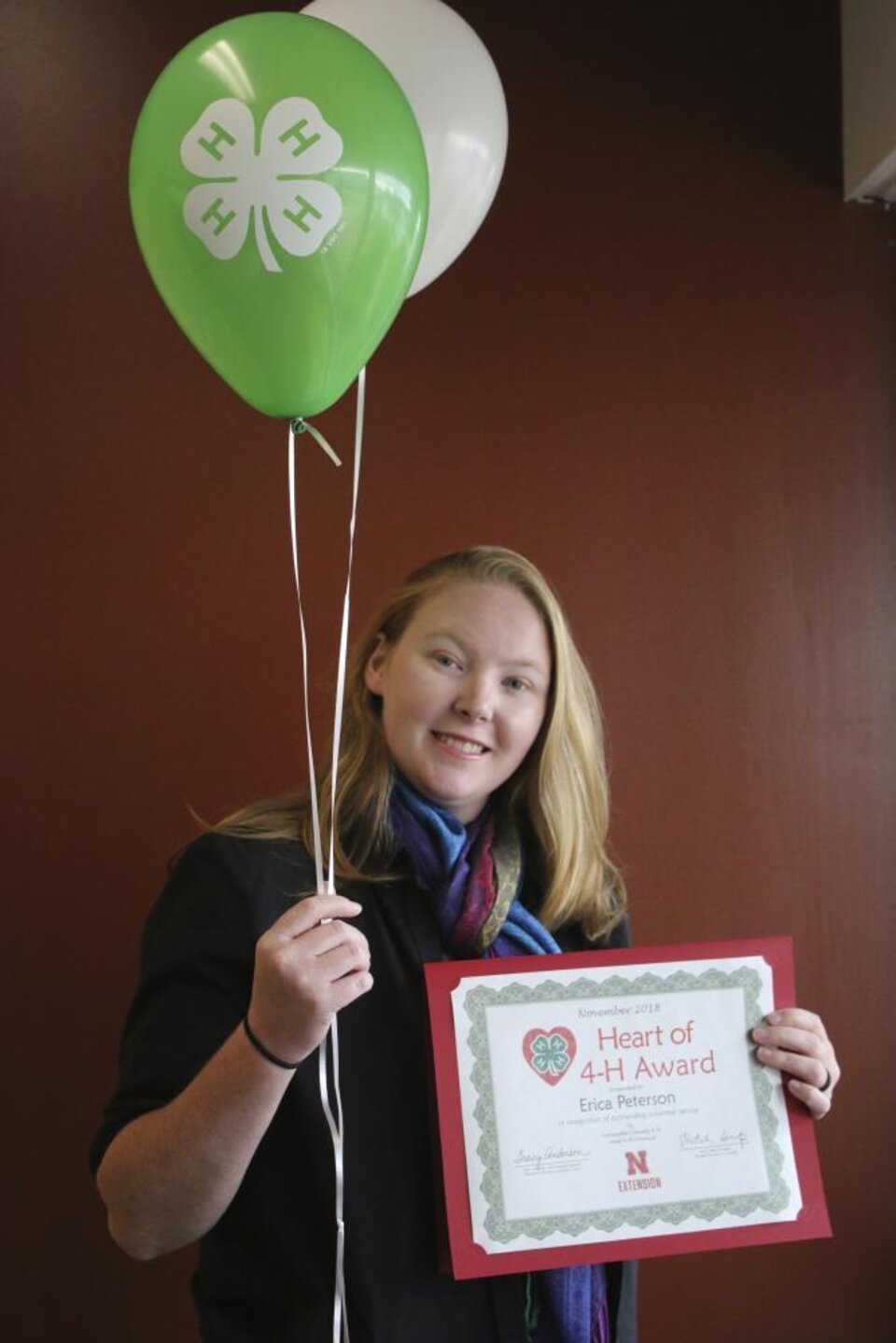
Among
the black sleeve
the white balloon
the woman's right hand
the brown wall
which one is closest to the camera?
the woman's right hand

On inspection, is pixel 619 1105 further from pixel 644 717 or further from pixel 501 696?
pixel 644 717

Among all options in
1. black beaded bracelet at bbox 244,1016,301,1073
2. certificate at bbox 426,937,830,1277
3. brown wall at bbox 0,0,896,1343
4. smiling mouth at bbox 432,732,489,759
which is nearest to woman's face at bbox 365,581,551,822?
smiling mouth at bbox 432,732,489,759

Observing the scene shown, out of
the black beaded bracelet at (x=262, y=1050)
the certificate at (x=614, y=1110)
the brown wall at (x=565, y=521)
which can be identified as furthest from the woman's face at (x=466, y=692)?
the brown wall at (x=565, y=521)

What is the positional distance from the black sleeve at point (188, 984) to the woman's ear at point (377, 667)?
0.89 ft

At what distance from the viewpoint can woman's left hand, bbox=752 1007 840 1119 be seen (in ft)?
4.38

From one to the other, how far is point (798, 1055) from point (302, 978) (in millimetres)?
558

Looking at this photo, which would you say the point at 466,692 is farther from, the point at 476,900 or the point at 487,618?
the point at 476,900

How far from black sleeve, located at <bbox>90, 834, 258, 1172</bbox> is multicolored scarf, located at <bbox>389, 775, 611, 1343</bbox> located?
0.60ft

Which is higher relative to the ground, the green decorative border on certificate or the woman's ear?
the woman's ear

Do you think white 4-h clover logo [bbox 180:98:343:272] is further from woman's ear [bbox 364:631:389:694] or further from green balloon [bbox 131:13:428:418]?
woman's ear [bbox 364:631:389:694]

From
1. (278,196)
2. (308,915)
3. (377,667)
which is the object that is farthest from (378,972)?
(278,196)

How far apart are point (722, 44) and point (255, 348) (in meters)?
1.44

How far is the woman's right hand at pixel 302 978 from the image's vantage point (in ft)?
3.53
